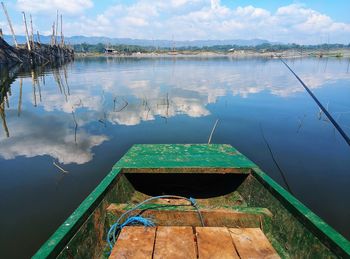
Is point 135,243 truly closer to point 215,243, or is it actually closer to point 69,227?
point 69,227

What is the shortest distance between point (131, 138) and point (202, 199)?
225 inches

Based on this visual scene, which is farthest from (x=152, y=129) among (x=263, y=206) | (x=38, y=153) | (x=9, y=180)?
(x=263, y=206)

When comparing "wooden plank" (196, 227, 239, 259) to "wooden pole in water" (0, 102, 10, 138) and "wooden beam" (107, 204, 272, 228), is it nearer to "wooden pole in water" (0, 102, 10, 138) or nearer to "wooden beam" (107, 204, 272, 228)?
"wooden beam" (107, 204, 272, 228)

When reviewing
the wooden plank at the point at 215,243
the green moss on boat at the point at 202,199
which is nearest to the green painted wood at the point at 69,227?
the green moss on boat at the point at 202,199

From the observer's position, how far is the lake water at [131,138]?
5.75 meters

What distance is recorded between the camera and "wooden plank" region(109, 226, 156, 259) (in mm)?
2874

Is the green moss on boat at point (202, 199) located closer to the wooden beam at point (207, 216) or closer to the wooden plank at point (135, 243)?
the wooden beam at point (207, 216)

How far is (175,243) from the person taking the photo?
3.06 meters

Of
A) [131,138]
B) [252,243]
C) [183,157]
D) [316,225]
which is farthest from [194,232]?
[131,138]

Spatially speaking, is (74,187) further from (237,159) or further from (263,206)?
(263,206)

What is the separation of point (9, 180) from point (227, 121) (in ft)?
30.0

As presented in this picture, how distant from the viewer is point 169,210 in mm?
3512

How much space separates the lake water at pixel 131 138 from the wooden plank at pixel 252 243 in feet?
9.59

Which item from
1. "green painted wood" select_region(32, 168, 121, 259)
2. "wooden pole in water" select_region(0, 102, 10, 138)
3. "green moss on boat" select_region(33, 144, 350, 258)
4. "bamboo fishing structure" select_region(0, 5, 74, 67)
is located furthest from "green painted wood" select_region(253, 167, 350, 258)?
"bamboo fishing structure" select_region(0, 5, 74, 67)
